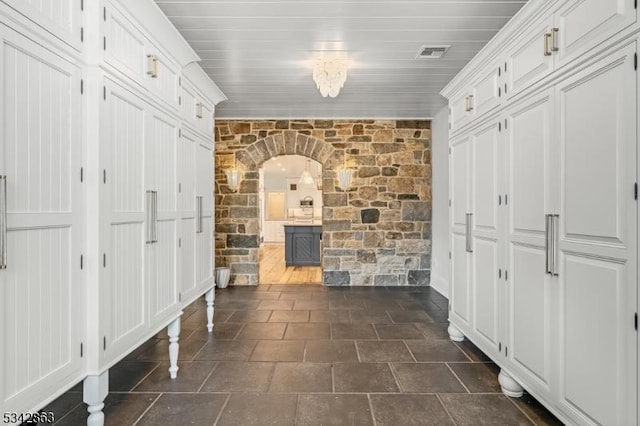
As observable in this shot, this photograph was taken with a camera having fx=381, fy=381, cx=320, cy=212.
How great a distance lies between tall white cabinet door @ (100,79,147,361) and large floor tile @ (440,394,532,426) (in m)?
1.91

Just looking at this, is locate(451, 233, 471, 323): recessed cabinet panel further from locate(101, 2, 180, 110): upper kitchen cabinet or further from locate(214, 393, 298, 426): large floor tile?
locate(101, 2, 180, 110): upper kitchen cabinet

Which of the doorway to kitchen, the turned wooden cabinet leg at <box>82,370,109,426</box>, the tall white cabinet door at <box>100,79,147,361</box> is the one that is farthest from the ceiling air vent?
the doorway to kitchen

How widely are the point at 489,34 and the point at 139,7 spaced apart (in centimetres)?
251

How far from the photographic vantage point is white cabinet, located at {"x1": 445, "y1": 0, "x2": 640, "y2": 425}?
152cm

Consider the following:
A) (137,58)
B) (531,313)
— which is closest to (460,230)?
(531,313)

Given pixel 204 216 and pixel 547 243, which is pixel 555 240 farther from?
pixel 204 216

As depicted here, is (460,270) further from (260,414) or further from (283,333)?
(260,414)

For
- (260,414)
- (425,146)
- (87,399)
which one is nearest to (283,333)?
(260,414)

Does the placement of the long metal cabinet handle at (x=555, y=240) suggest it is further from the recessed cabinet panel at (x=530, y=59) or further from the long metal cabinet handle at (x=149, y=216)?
the long metal cabinet handle at (x=149, y=216)

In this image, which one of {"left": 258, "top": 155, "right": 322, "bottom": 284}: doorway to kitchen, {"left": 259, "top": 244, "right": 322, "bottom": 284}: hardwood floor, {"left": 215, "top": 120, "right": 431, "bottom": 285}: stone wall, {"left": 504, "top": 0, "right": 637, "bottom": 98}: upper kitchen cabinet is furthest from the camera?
{"left": 258, "top": 155, "right": 322, "bottom": 284}: doorway to kitchen

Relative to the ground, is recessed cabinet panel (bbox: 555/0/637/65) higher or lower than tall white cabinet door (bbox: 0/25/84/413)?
higher

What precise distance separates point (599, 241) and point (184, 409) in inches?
92.3

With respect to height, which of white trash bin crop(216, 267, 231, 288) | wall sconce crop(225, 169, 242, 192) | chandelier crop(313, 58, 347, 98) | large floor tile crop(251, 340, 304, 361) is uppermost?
chandelier crop(313, 58, 347, 98)

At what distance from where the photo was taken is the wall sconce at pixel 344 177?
582 cm
